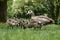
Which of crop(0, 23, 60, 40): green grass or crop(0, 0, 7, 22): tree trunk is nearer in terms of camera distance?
crop(0, 23, 60, 40): green grass

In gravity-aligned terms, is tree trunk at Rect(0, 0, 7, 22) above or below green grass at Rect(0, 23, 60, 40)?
below

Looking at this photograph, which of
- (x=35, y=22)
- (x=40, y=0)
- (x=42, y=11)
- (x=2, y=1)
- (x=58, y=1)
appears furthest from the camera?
(x=42, y=11)

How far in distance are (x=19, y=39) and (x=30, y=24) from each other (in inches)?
319

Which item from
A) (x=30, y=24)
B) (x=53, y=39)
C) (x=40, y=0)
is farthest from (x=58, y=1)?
(x=53, y=39)

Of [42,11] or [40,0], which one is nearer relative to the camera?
[40,0]

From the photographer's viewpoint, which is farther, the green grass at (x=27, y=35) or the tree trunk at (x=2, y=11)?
the tree trunk at (x=2, y=11)

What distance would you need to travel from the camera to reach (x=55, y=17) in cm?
3791

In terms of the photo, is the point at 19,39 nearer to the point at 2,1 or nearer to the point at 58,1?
the point at 2,1

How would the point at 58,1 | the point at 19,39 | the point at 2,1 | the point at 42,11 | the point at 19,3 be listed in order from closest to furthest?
the point at 19,39, the point at 2,1, the point at 58,1, the point at 19,3, the point at 42,11

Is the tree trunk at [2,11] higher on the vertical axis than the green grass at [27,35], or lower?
lower

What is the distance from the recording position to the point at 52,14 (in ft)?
125

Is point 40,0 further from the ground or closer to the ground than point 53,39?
closer to the ground

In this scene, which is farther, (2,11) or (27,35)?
(2,11)

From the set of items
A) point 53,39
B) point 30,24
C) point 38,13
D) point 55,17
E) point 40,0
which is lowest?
point 38,13
